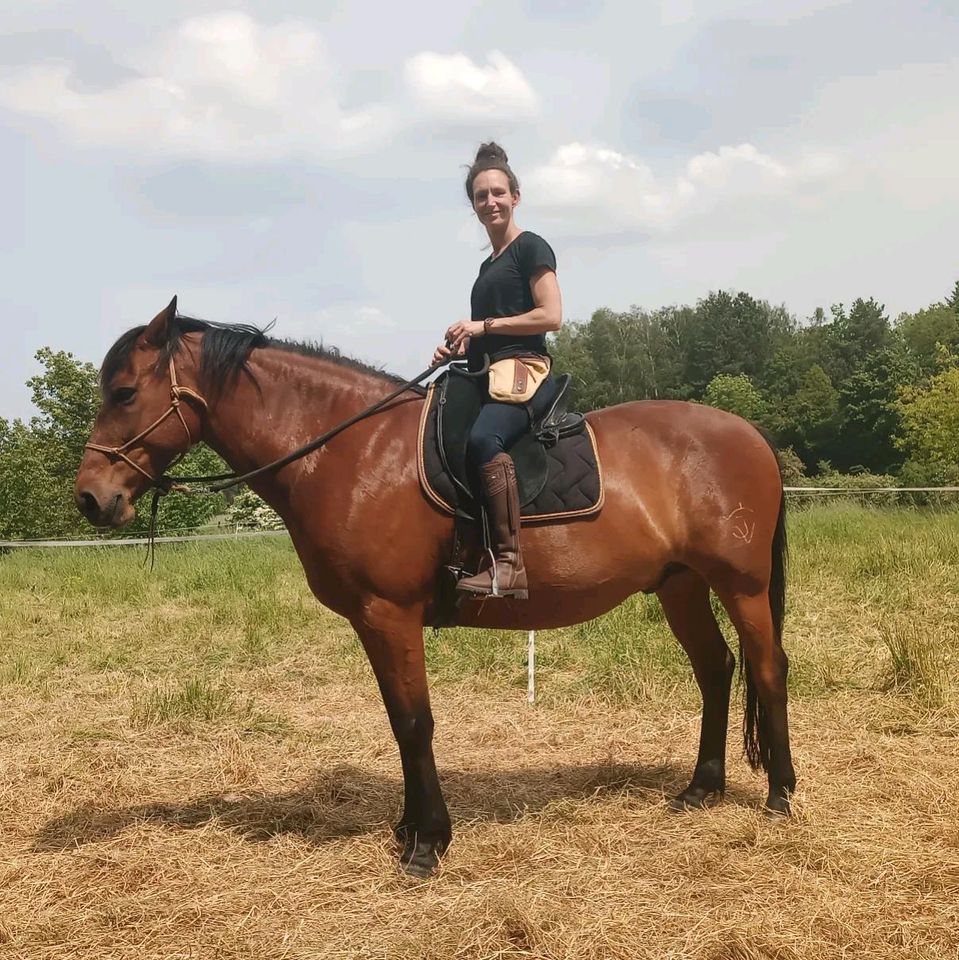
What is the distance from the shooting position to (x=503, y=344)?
3605 millimetres

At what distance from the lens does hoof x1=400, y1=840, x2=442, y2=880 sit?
3.48 m

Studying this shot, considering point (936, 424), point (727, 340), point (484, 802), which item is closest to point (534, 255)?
point (484, 802)

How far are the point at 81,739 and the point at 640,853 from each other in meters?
3.95

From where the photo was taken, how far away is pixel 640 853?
11.7ft

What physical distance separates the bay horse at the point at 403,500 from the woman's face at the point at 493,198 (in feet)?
2.97

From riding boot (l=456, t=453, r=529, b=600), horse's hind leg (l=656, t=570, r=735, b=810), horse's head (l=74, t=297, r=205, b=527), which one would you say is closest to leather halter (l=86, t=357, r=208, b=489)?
→ horse's head (l=74, t=297, r=205, b=527)

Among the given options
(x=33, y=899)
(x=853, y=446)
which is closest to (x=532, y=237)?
(x=33, y=899)

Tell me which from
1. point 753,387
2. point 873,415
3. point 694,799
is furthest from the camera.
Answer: point 753,387

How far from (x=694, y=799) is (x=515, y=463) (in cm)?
213

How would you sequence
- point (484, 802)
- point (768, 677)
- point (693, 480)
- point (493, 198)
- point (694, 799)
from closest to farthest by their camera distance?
point (493, 198) < point (693, 480) < point (768, 677) < point (694, 799) < point (484, 802)

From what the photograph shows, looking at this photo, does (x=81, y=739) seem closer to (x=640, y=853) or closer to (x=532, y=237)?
(x=640, y=853)

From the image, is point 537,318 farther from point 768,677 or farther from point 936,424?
point 936,424

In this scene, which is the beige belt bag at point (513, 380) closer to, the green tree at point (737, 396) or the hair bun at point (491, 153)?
the hair bun at point (491, 153)

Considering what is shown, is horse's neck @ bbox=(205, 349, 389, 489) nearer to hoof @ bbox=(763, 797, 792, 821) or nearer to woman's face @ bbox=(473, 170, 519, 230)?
woman's face @ bbox=(473, 170, 519, 230)
